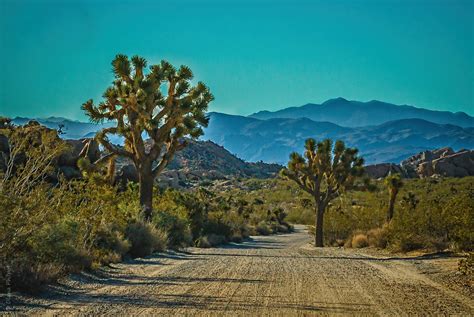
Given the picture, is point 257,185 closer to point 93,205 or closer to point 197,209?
point 197,209

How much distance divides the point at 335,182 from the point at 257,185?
63.7 meters

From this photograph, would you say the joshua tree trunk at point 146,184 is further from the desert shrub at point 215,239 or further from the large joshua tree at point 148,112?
the desert shrub at point 215,239

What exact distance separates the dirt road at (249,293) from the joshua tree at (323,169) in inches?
687

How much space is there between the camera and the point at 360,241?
27.9 m

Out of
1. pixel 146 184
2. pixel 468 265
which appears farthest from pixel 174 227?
pixel 468 265

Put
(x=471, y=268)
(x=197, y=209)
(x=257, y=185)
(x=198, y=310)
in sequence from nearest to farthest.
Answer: (x=198, y=310), (x=471, y=268), (x=197, y=209), (x=257, y=185)

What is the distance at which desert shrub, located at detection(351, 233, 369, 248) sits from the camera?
2777cm

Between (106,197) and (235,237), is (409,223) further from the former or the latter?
(235,237)

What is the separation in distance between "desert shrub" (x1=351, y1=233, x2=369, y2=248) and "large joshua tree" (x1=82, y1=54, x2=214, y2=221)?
35.4 ft

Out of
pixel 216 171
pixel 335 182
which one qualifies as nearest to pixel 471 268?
pixel 335 182

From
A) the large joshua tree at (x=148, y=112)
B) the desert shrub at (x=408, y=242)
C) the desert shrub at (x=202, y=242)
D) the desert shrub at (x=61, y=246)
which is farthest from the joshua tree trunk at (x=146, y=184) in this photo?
the desert shrub at (x=408, y=242)

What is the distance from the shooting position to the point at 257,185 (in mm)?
95500

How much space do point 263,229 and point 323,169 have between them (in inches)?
811

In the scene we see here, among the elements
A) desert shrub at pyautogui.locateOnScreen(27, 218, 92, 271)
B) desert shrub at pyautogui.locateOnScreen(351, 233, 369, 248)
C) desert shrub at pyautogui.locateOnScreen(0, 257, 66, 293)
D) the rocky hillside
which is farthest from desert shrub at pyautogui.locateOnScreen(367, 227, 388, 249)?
the rocky hillside
